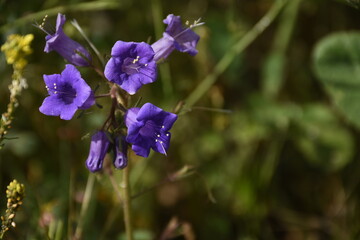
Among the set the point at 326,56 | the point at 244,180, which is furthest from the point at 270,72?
the point at 244,180

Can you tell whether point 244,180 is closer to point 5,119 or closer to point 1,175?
point 1,175

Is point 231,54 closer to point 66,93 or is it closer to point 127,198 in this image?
point 127,198

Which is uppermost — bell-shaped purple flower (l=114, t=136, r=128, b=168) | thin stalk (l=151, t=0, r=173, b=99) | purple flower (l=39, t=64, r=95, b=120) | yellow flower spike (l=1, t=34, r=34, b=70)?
yellow flower spike (l=1, t=34, r=34, b=70)

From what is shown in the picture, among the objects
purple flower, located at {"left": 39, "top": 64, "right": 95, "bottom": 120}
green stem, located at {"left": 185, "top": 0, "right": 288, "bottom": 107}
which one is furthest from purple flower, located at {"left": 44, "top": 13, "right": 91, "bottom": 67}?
green stem, located at {"left": 185, "top": 0, "right": 288, "bottom": 107}

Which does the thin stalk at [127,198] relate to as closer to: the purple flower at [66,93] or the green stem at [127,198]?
→ the green stem at [127,198]

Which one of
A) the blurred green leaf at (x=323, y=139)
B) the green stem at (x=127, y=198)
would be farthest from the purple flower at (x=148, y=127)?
the blurred green leaf at (x=323, y=139)

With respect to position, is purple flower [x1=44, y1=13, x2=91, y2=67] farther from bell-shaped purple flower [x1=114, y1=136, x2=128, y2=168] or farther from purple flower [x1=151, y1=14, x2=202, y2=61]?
bell-shaped purple flower [x1=114, y1=136, x2=128, y2=168]
